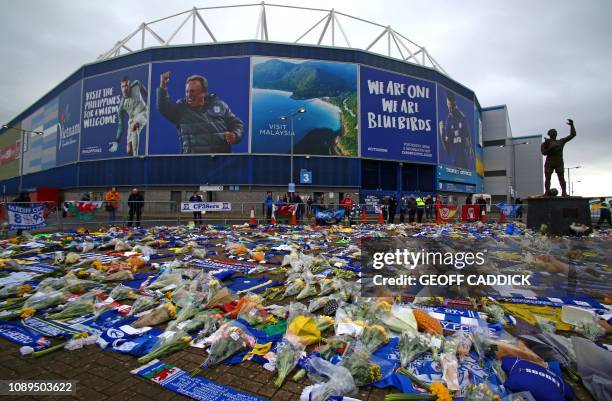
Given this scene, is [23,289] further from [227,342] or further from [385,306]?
[385,306]

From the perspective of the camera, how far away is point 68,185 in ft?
128

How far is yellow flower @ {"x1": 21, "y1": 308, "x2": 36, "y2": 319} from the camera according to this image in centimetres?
323

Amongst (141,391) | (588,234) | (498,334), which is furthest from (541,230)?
(141,391)

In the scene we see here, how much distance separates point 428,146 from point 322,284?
35.5 metres

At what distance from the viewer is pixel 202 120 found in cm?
3008

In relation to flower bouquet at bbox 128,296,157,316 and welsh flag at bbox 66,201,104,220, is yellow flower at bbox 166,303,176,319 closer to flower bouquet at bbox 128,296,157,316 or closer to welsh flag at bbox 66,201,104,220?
flower bouquet at bbox 128,296,157,316

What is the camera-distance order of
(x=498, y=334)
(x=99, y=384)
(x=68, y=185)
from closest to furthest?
(x=99, y=384)
(x=498, y=334)
(x=68, y=185)

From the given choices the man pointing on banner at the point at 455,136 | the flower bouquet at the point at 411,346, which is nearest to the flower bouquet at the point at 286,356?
the flower bouquet at the point at 411,346

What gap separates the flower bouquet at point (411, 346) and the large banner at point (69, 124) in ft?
151

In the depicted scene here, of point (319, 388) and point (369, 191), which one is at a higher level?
point (369, 191)

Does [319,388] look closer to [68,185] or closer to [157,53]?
[157,53]

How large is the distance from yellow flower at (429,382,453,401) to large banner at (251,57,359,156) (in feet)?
94.2

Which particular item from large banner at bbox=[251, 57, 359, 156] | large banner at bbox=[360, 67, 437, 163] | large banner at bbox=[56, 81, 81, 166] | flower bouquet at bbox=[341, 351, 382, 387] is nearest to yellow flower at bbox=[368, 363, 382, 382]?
flower bouquet at bbox=[341, 351, 382, 387]

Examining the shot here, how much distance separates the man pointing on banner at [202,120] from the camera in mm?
29734
